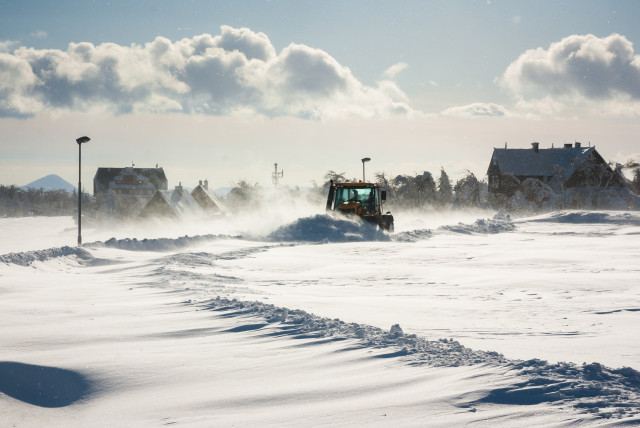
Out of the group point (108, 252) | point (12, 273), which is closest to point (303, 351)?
point (12, 273)

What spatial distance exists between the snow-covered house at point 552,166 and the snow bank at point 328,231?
46.0m

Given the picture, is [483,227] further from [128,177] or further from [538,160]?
[128,177]

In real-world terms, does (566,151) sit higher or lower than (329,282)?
higher

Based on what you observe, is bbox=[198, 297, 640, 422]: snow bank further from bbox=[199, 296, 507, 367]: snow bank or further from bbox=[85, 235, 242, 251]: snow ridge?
bbox=[85, 235, 242, 251]: snow ridge

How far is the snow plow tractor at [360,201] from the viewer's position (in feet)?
89.1

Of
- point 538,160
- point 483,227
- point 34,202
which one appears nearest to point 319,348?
point 483,227

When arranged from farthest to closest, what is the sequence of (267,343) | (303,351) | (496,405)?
(267,343) → (303,351) → (496,405)

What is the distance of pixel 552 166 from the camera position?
235 ft

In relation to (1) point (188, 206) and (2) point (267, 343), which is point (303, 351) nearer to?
(2) point (267, 343)

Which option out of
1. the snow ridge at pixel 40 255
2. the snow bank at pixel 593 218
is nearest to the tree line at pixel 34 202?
the snow bank at pixel 593 218

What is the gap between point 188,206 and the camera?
67688mm

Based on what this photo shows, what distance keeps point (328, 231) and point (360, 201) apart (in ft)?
6.76

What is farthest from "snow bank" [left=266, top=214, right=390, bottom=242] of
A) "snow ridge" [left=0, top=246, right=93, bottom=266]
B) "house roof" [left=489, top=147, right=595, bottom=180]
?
"house roof" [left=489, top=147, right=595, bottom=180]

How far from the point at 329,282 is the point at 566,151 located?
69442 millimetres
